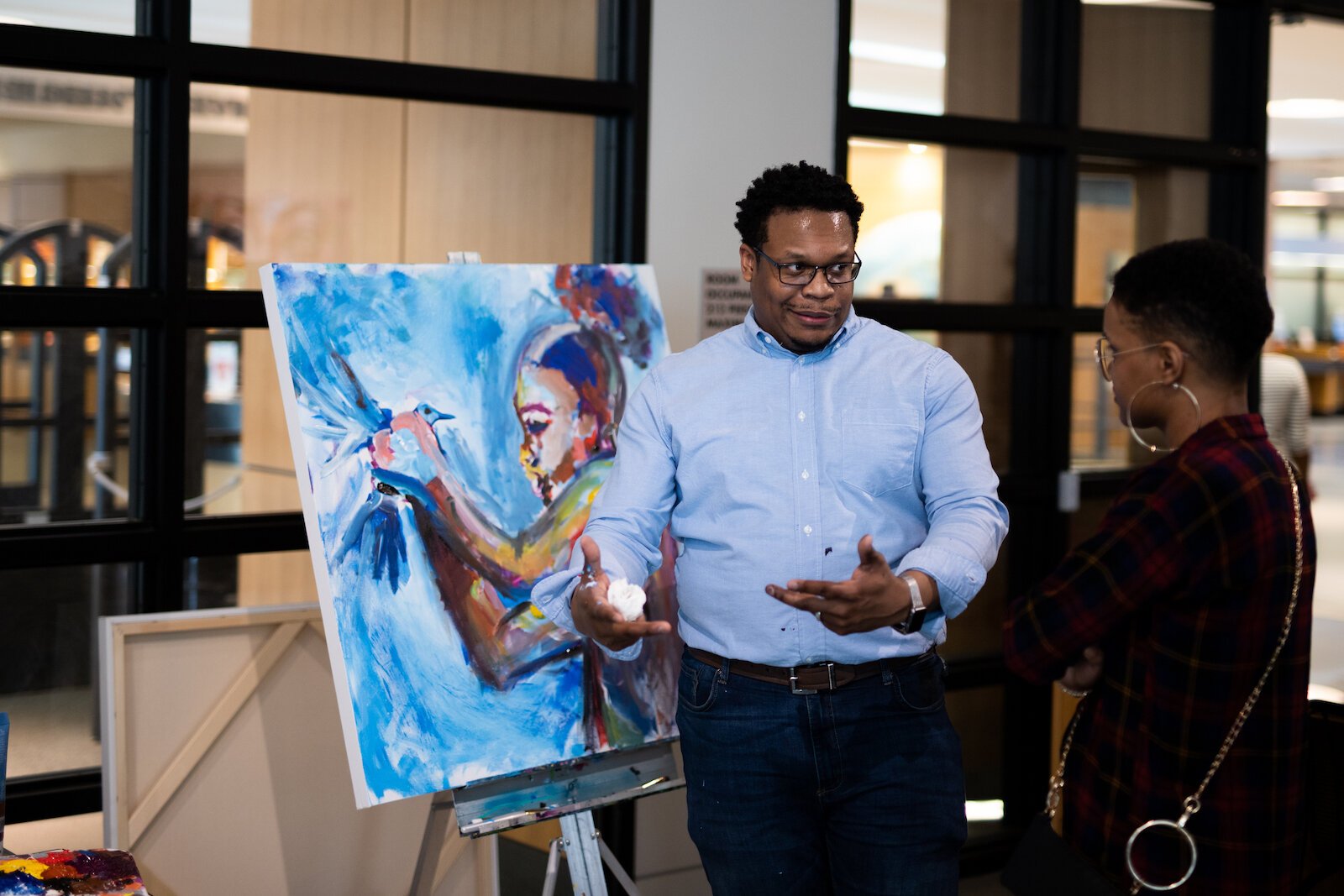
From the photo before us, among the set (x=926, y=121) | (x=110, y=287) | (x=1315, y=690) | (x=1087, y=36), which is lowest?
(x=1315, y=690)

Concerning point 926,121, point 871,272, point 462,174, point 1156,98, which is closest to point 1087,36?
point 1156,98

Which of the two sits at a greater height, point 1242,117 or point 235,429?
point 1242,117

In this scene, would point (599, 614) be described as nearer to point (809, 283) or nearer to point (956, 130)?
point (809, 283)

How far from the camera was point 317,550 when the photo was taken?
2.11 metres

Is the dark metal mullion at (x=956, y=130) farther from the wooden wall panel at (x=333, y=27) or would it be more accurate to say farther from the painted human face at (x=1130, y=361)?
the painted human face at (x=1130, y=361)

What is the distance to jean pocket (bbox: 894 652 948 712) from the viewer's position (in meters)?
1.97

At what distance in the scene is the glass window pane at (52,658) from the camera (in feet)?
8.51

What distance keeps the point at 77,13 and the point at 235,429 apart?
3.43 feet

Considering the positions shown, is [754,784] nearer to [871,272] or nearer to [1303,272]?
[871,272]

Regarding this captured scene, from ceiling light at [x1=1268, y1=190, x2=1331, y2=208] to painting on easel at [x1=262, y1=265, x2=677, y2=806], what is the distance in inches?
719

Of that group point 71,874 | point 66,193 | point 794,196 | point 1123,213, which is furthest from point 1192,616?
point 1123,213

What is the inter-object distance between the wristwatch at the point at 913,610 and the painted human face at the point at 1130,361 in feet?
1.30

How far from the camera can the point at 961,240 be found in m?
3.75

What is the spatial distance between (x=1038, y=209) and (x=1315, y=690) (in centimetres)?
154
